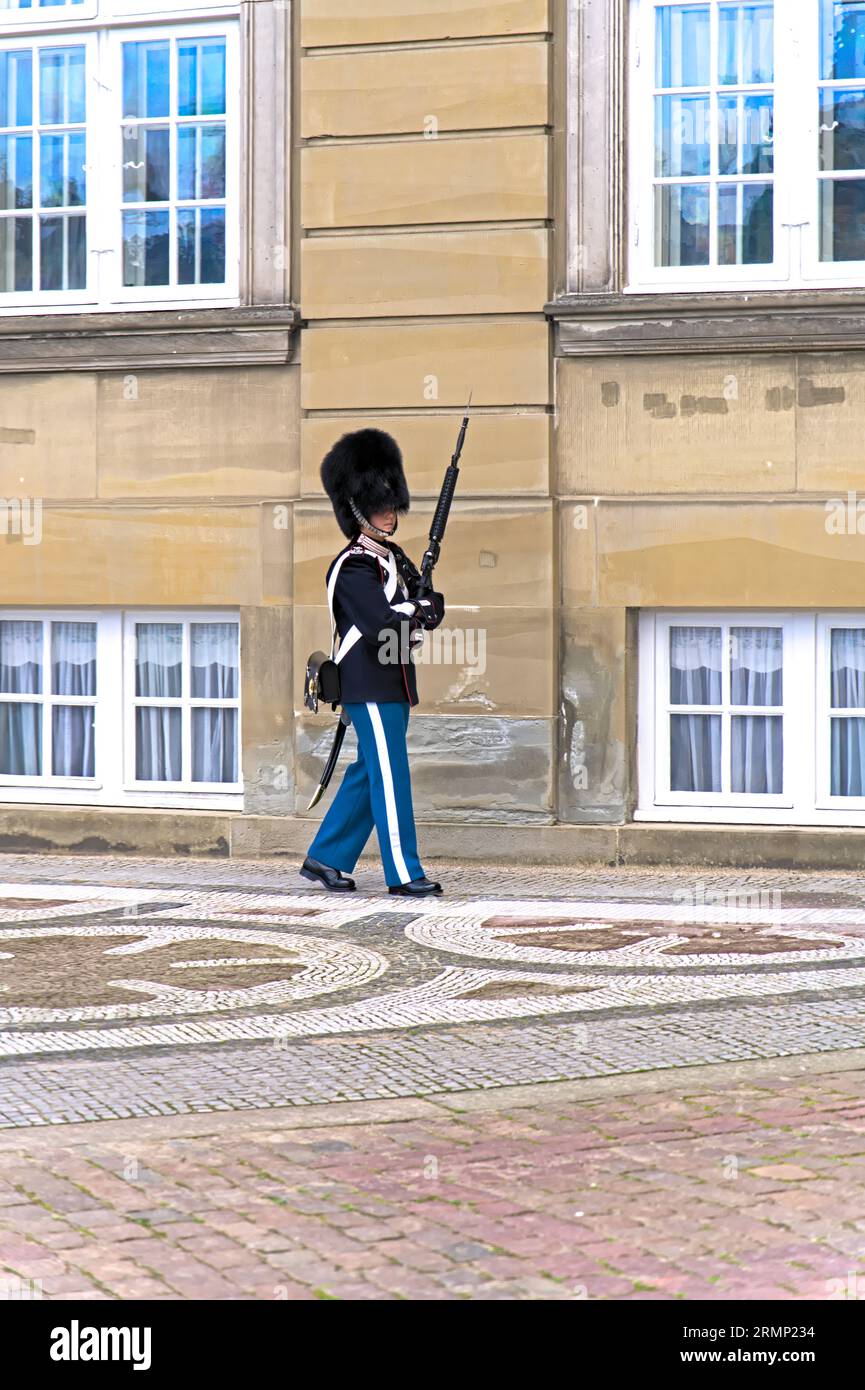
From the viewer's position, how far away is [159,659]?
10.6m

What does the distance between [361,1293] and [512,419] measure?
655 centimetres

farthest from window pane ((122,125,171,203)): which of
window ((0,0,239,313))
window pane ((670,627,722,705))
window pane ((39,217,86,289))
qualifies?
window pane ((670,627,722,705))

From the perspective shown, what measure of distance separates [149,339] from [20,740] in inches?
92.3

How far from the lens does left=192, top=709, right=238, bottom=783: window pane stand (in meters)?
10.5

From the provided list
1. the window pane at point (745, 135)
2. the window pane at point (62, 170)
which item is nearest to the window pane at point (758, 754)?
the window pane at point (745, 135)

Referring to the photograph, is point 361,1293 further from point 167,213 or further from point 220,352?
point 167,213

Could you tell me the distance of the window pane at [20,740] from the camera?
10.8m

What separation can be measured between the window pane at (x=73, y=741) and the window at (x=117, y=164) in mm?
2229

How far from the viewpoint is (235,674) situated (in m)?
10.4

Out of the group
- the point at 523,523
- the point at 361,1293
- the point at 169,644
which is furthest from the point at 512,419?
the point at 361,1293

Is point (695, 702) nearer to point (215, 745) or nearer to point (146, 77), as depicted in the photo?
point (215, 745)

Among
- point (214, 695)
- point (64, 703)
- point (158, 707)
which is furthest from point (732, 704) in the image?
point (64, 703)

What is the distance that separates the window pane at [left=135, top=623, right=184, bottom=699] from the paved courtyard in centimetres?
222

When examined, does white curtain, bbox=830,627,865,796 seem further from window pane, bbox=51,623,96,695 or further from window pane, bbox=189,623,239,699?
window pane, bbox=51,623,96,695
